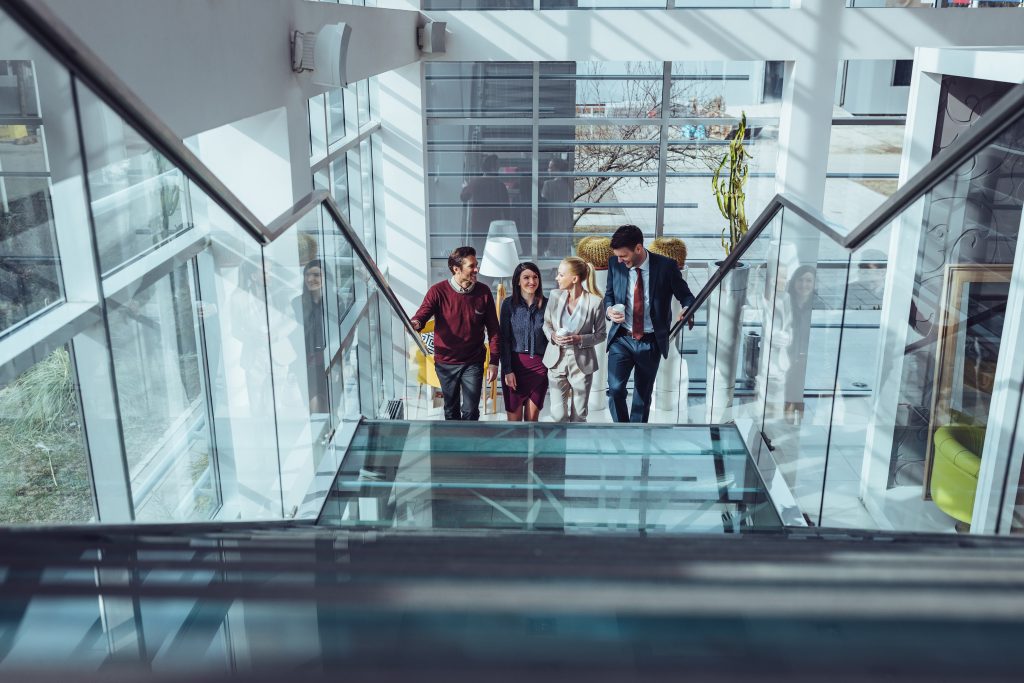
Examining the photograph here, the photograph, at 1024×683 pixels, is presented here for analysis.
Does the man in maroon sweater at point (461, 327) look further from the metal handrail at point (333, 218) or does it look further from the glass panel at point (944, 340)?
the glass panel at point (944, 340)

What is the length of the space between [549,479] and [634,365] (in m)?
1.95

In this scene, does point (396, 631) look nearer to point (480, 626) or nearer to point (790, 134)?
point (480, 626)

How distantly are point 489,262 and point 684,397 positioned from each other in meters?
2.90

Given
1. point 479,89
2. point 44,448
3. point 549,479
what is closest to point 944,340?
point 549,479

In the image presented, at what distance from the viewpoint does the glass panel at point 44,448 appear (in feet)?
6.36

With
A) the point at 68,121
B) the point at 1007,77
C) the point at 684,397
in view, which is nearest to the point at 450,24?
the point at 684,397

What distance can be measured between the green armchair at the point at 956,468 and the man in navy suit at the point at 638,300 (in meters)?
1.57

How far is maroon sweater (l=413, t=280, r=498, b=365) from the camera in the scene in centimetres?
527

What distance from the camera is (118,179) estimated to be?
226 centimetres

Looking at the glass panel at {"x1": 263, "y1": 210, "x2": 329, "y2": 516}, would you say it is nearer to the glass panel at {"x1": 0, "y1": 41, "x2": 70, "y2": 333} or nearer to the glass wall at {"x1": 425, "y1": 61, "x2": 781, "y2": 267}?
the glass panel at {"x1": 0, "y1": 41, "x2": 70, "y2": 333}

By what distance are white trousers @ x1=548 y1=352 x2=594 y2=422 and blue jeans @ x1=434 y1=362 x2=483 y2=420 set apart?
59cm

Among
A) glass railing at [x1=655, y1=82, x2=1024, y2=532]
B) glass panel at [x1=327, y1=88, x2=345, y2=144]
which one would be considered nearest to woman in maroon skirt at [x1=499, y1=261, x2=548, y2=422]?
glass railing at [x1=655, y1=82, x2=1024, y2=532]

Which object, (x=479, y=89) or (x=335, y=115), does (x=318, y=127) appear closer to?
(x=335, y=115)

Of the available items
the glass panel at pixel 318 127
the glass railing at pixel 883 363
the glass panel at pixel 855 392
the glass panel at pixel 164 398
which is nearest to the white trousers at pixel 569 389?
the glass railing at pixel 883 363
